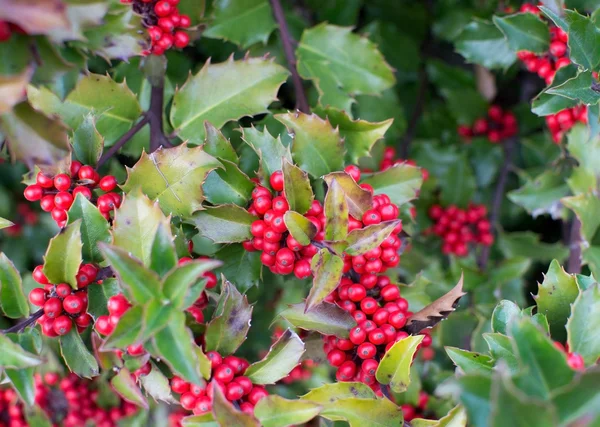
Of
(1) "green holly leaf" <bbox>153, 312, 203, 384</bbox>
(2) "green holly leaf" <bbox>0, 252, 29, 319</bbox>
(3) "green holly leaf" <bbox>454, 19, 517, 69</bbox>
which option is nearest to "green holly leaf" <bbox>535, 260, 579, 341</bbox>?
(1) "green holly leaf" <bbox>153, 312, 203, 384</bbox>

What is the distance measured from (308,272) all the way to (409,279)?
74 centimetres

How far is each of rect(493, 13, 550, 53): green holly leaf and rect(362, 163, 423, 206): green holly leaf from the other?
358 millimetres

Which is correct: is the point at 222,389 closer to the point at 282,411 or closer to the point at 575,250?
the point at 282,411

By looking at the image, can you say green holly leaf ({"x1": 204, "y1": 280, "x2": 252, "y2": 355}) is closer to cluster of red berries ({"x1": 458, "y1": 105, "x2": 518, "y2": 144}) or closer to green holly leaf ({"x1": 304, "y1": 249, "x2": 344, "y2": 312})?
green holly leaf ({"x1": 304, "y1": 249, "x2": 344, "y2": 312})

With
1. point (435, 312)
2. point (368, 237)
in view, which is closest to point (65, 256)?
point (368, 237)

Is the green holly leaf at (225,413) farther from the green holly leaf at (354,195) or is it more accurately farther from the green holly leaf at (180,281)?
the green holly leaf at (354,195)

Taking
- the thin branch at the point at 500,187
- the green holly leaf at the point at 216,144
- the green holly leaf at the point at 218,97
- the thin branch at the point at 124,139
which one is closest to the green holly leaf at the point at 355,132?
the green holly leaf at the point at 218,97

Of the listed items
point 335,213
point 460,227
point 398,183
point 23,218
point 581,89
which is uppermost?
point 581,89

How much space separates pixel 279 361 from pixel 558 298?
45 cm

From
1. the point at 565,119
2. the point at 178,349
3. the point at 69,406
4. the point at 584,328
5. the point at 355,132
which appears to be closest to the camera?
the point at 178,349

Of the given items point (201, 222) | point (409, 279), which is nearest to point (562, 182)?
point (409, 279)

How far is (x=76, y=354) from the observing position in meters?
0.91

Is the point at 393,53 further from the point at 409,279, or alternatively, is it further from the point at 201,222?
the point at 201,222

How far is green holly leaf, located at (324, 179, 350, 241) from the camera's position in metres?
0.88
